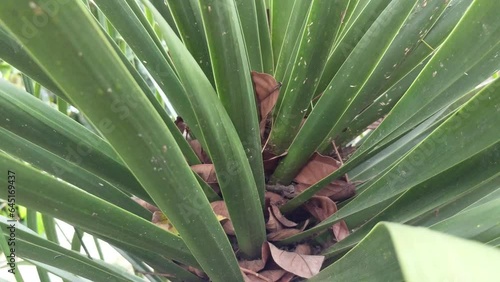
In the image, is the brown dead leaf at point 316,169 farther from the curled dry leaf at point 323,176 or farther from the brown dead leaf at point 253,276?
the brown dead leaf at point 253,276

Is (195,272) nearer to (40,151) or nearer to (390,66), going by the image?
(40,151)

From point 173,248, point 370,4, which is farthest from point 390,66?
point 173,248

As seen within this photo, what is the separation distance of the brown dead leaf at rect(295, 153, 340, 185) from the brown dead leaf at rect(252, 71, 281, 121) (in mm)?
73

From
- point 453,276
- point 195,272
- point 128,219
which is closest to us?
point 453,276

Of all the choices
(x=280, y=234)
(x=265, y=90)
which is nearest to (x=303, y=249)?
(x=280, y=234)

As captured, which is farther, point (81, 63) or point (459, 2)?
point (459, 2)

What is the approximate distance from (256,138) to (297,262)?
4.8 inches

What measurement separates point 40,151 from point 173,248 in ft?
0.52

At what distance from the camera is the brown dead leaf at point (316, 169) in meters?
0.49

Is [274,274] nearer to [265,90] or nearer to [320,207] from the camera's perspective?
[320,207]

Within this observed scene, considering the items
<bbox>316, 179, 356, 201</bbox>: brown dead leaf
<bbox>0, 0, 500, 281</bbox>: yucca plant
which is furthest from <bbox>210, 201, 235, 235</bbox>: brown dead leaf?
<bbox>316, 179, 356, 201</bbox>: brown dead leaf

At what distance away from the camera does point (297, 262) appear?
43 centimetres

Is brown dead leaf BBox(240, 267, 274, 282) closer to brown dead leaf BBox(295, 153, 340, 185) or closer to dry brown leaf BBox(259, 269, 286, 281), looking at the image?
dry brown leaf BBox(259, 269, 286, 281)

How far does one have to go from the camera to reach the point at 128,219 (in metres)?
0.36
